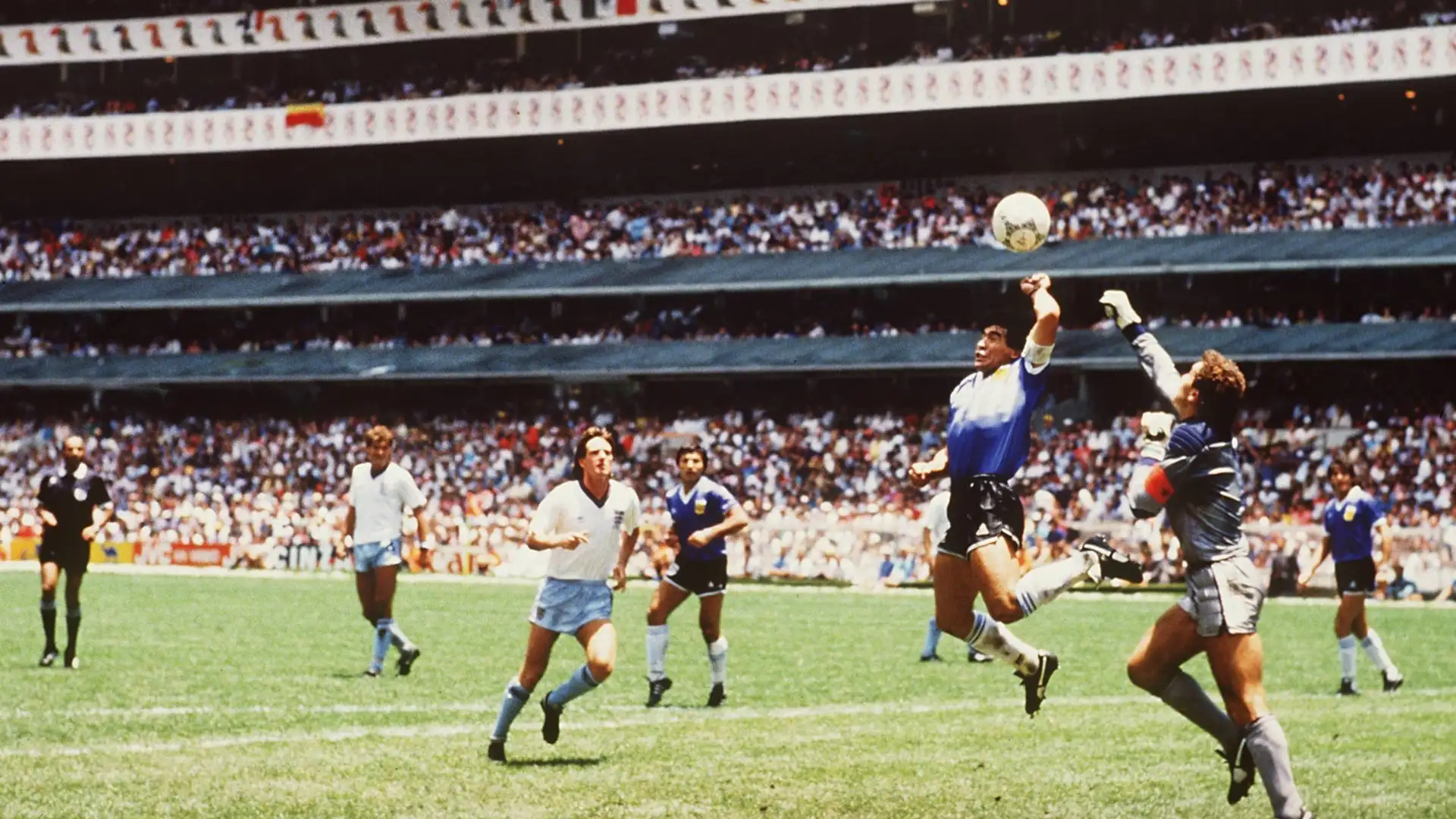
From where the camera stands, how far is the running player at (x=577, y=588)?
12.7 m

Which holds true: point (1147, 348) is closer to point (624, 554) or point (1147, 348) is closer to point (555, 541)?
point (555, 541)

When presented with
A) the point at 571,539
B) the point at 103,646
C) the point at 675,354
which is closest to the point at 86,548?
the point at 103,646

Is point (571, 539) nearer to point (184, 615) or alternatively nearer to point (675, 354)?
point (184, 615)

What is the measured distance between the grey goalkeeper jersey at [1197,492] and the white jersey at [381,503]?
10.3m

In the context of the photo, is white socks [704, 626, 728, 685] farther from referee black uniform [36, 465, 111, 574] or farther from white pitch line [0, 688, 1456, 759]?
referee black uniform [36, 465, 111, 574]

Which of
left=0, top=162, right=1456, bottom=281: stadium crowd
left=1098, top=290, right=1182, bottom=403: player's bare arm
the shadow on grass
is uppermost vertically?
left=0, top=162, right=1456, bottom=281: stadium crowd

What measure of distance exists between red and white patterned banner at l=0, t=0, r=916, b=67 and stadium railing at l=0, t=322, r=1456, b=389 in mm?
9558

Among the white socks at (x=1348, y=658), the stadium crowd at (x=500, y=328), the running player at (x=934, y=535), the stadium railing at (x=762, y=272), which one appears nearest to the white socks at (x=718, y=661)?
the running player at (x=934, y=535)

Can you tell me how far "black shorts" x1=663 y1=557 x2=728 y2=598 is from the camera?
1708 centimetres

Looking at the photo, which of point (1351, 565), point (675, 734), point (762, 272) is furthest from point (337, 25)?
point (675, 734)

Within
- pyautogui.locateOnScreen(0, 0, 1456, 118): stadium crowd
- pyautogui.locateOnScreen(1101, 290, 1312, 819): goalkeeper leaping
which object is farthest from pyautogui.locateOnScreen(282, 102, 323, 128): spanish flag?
pyautogui.locateOnScreen(1101, 290, 1312, 819): goalkeeper leaping

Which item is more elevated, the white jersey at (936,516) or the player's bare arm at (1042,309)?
the player's bare arm at (1042,309)

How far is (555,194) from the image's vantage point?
6044 centimetres

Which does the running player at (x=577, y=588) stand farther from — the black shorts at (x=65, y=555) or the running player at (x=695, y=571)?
the black shorts at (x=65, y=555)
